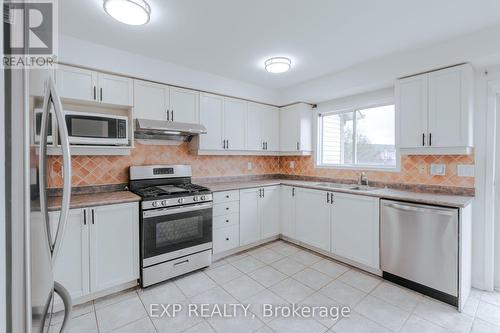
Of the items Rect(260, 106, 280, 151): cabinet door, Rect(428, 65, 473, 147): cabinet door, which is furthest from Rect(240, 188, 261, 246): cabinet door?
Rect(428, 65, 473, 147): cabinet door

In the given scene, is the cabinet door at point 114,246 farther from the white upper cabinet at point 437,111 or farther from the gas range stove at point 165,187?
the white upper cabinet at point 437,111

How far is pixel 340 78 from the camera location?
3.29m

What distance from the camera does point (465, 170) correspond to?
255 centimetres

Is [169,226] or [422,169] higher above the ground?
[422,169]

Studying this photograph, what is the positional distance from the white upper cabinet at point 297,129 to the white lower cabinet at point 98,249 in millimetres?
2588

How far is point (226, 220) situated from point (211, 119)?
4.66ft

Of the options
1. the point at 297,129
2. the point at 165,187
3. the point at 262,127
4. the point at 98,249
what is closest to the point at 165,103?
the point at 165,187

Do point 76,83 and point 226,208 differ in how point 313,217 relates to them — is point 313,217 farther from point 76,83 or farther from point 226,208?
point 76,83

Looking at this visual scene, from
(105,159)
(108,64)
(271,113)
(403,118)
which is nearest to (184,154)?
(105,159)

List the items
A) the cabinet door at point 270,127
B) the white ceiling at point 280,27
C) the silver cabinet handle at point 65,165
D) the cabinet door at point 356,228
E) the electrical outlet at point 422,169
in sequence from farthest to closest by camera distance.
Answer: the cabinet door at point 270,127 < the electrical outlet at point 422,169 < the cabinet door at point 356,228 < the white ceiling at point 280,27 < the silver cabinet handle at point 65,165

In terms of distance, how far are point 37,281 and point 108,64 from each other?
100 inches

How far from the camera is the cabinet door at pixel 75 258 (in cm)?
210
